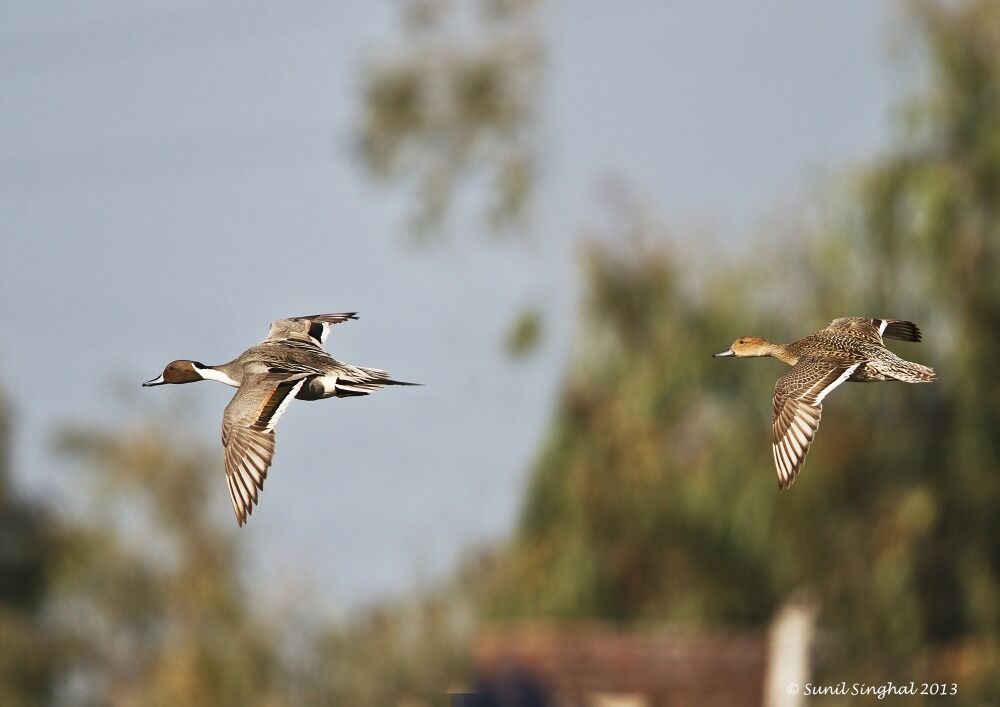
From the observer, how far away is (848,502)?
18016 millimetres

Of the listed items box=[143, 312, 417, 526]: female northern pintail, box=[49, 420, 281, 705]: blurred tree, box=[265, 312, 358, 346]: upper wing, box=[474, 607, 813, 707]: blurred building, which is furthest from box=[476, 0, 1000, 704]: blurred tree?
box=[143, 312, 417, 526]: female northern pintail

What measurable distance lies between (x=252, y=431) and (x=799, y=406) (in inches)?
75.4

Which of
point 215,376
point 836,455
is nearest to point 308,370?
point 215,376

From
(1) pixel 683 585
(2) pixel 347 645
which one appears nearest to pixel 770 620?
(1) pixel 683 585

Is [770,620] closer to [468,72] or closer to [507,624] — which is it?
[507,624]

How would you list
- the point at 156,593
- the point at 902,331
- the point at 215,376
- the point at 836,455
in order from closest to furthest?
the point at 902,331 < the point at 215,376 < the point at 836,455 < the point at 156,593

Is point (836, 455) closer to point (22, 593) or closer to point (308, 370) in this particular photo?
point (308, 370)

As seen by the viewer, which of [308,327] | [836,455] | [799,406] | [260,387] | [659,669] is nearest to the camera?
[799,406]

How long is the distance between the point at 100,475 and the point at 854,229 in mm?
12175

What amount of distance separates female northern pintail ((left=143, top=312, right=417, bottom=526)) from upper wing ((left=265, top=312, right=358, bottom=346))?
304mm

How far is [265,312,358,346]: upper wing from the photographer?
25.8 feet

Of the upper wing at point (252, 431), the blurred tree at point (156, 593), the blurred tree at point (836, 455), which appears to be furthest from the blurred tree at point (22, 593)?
the upper wing at point (252, 431)

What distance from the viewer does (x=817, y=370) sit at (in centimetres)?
682

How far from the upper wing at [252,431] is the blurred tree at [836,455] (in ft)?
34.9
